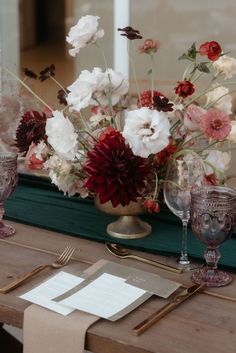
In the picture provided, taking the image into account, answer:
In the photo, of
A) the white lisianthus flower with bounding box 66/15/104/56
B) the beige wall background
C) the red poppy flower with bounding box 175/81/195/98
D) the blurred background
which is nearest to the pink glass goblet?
the red poppy flower with bounding box 175/81/195/98

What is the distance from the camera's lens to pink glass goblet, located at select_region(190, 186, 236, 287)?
1.33 metres

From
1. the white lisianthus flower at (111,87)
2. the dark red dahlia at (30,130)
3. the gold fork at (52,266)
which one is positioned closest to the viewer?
the gold fork at (52,266)

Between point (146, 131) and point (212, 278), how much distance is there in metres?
0.30

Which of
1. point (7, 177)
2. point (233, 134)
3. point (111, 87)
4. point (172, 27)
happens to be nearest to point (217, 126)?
point (233, 134)

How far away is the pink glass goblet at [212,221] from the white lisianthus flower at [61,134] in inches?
11.0

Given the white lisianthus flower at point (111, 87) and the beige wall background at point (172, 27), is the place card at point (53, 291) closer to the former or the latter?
the white lisianthus flower at point (111, 87)

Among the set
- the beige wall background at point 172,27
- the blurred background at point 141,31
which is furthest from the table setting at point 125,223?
the beige wall background at point 172,27

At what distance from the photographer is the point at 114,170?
143 centimetres

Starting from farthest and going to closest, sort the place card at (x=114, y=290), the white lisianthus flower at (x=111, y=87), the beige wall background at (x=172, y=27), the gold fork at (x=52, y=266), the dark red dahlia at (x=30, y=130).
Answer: the beige wall background at (x=172, y=27), the dark red dahlia at (x=30, y=130), the white lisianthus flower at (x=111, y=87), the gold fork at (x=52, y=266), the place card at (x=114, y=290)

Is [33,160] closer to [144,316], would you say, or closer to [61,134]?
[61,134]

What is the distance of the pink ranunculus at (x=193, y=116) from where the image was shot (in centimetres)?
148

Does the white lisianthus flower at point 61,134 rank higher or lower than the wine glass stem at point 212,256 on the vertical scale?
higher

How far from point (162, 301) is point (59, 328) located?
20 centimetres

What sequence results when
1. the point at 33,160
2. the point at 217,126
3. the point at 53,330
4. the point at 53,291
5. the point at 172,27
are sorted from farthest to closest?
the point at 172,27, the point at 33,160, the point at 217,126, the point at 53,291, the point at 53,330
